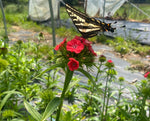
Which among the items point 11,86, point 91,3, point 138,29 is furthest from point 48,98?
point 138,29

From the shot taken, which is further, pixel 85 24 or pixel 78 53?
pixel 85 24

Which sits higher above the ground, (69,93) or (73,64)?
(73,64)

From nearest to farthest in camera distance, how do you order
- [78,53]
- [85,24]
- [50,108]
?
[50,108] → [78,53] → [85,24]

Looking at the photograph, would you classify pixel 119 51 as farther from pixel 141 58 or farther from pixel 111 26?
pixel 111 26

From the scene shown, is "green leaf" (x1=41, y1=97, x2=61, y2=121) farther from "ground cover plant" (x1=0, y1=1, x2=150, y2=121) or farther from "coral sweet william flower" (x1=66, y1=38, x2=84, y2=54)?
"coral sweet william flower" (x1=66, y1=38, x2=84, y2=54)

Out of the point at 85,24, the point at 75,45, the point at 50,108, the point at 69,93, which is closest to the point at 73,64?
the point at 75,45

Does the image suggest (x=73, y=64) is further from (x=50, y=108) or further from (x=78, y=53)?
(x=50, y=108)

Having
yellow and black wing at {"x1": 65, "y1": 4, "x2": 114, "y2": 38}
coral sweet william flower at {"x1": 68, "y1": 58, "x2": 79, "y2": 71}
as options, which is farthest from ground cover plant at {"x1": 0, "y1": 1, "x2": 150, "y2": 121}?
yellow and black wing at {"x1": 65, "y1": 4, "x2": 114, "y2": 38}

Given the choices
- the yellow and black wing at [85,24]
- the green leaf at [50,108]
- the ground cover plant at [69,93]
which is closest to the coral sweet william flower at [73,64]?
the ground cover plant at [69,93]

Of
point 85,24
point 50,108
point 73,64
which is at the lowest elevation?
point 50,108
